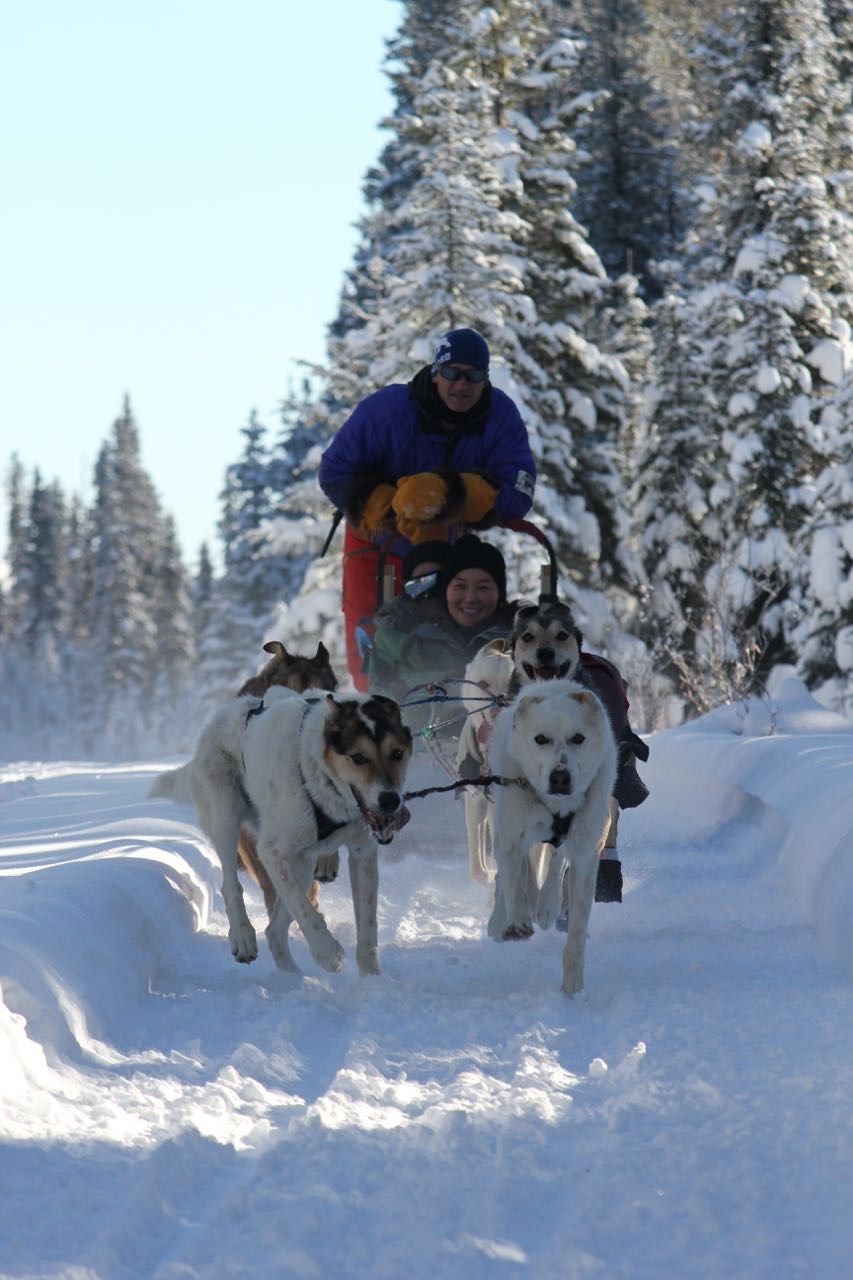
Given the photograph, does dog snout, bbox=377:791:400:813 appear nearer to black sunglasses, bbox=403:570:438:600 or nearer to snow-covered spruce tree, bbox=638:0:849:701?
black sunglasses, bbox=403:570:438:600

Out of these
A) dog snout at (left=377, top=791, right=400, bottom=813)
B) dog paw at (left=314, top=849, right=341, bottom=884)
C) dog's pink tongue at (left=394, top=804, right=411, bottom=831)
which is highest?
dog snout at (left=377, top=791, right=400, bottom=813)

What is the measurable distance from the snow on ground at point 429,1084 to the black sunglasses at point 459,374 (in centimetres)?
277

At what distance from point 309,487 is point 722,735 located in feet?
39.9

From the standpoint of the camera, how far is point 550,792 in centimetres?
479

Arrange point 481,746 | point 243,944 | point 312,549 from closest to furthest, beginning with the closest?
point 243,944
point 481,746
point 312,549

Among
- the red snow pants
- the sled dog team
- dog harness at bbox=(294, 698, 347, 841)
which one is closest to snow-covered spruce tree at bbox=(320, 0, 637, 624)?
the red snow pants

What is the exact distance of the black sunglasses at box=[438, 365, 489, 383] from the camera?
297 inches

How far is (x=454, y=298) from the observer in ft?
63.3

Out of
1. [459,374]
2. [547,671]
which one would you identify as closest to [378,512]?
[459,374]

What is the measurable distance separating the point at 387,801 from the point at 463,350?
3412mm

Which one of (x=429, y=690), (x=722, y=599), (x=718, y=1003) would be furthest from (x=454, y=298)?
(x=718, y=1003)

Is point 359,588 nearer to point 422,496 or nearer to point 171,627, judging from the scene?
point 422,496

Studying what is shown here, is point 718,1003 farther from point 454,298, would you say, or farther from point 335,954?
point 454,298

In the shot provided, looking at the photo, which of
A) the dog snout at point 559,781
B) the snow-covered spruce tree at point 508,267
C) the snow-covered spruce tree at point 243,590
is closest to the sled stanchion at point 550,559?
the dog snout at point 559,781
